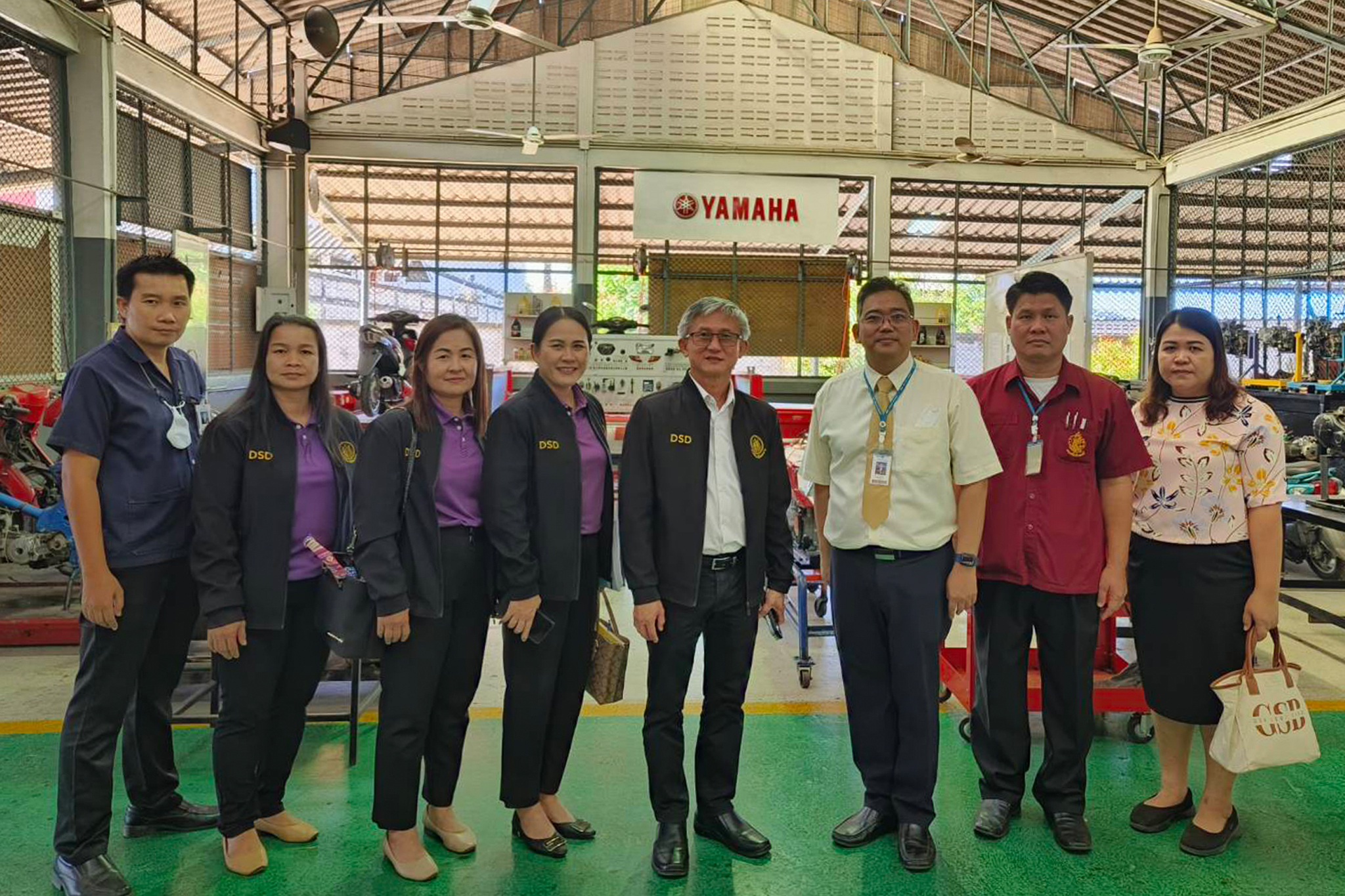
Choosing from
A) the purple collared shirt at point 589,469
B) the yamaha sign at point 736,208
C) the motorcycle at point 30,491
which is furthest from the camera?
the yamaha sign at point 736,208

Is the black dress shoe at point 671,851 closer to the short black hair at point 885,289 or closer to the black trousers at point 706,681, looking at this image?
the black trousers at point 706,681

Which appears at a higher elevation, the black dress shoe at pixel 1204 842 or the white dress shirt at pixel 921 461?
the white dress shirt at pixel 921 461

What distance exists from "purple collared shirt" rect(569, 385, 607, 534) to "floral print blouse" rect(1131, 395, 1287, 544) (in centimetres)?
159

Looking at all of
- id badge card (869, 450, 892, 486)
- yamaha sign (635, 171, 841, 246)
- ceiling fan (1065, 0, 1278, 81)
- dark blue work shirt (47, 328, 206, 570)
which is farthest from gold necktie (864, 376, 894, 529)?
yamaha sign (635, 171, 841, 246)

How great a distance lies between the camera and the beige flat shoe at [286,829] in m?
2.86

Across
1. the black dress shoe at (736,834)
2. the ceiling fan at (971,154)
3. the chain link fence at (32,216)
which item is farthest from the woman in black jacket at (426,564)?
the ceiling fan at (971,154)

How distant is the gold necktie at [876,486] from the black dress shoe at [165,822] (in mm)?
2065

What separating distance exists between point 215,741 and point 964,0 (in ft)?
46.7

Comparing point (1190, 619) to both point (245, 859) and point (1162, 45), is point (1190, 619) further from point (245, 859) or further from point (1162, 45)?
point (1162, 45)

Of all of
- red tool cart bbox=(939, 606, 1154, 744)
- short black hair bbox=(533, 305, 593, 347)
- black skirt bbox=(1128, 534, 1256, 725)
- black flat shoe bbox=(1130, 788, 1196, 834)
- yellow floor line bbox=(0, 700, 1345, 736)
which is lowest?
yellow floor line bbox=(0, 700, 1345, 736)

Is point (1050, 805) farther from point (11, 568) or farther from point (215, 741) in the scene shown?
point (11, 568)

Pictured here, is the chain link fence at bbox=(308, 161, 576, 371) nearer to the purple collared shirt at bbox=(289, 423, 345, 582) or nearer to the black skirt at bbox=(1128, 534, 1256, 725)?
the purple collared shirt at bbox=(289, 423, 345, 582)

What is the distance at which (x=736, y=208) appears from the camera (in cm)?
1295

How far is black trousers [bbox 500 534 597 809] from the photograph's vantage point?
271 centimetres
